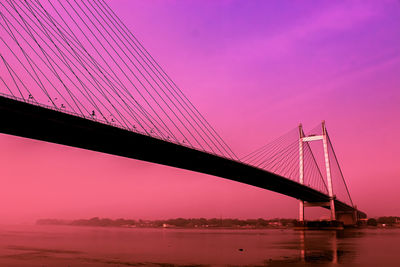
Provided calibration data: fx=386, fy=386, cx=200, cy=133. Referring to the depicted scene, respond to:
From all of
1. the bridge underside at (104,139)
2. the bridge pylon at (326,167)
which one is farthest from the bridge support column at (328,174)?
the bridge underside at (104,139)

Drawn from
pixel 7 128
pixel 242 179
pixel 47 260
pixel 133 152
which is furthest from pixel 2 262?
pixel 242 179

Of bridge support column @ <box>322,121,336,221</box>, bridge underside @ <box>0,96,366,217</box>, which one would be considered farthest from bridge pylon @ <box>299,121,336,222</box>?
bridge underside @ <box>0,96,366,217</box>

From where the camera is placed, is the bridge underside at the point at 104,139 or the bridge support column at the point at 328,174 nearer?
the bridge underside at the point at 104,139

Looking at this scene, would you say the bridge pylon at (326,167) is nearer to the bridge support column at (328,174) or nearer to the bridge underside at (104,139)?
the bridge support column at (328,174)

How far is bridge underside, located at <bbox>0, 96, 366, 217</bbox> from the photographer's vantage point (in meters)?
23.5

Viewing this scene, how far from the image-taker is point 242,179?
4866 centimetres

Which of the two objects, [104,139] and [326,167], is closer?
[104,139]

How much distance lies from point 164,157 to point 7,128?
14.4 m

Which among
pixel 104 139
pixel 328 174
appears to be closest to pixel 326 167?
pixel 328 174

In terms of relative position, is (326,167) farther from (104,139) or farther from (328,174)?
(104,139)

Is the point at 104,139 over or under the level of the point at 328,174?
under

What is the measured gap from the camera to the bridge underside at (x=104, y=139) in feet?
77.3

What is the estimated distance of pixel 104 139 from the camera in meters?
29.1

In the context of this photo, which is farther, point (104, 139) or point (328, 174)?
point (328, 174)
